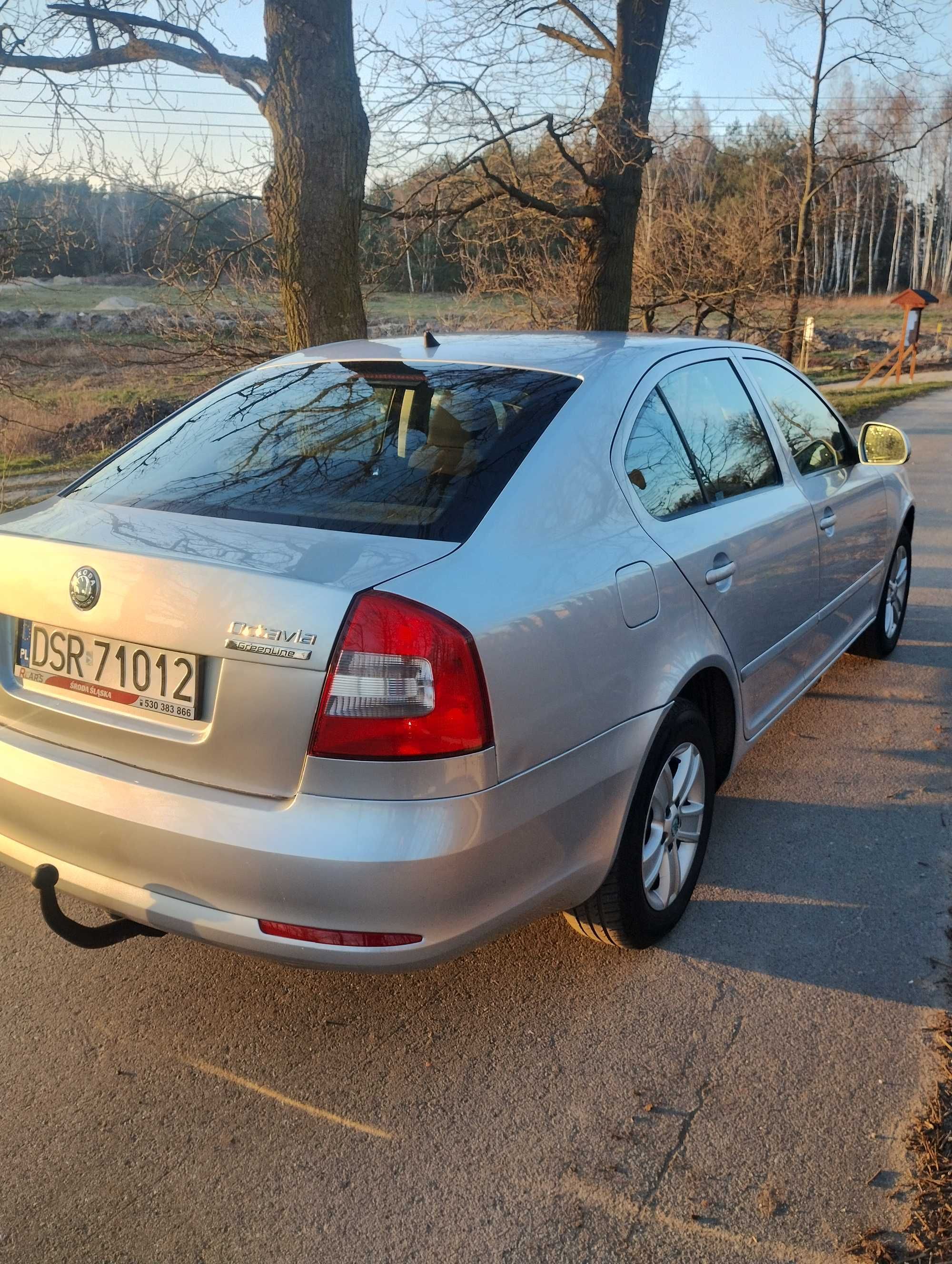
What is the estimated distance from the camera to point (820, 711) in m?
5.04

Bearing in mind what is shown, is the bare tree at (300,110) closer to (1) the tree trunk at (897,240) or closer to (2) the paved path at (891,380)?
(2) the paved path at (891,380)

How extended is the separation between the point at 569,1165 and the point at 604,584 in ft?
4.30

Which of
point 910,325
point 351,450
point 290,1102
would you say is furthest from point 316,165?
point 910,325

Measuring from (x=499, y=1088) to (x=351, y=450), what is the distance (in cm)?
167

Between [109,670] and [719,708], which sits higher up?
[109,670]

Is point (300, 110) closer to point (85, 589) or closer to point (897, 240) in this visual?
point (85, 589)

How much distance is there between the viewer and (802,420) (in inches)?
177

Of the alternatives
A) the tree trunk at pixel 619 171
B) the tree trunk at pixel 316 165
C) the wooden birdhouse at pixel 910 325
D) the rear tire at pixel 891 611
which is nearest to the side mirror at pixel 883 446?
the rear tire at pixel 891 611

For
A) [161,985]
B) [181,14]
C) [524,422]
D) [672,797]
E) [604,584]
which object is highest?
[181,14]

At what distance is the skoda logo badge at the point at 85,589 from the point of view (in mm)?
2410

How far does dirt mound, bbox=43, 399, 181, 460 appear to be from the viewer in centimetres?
1766

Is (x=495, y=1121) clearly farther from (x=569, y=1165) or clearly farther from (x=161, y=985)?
(x=161, y=985)

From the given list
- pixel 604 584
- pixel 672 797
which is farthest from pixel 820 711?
pixel 604 584

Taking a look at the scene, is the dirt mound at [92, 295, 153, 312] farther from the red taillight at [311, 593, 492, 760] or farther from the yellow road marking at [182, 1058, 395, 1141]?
the red taillight at [311, 593, 492, 760]
